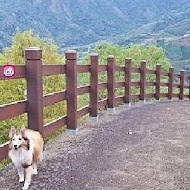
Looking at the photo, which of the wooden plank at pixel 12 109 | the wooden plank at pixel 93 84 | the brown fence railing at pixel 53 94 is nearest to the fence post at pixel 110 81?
the brown fence railing at pixel 53 94

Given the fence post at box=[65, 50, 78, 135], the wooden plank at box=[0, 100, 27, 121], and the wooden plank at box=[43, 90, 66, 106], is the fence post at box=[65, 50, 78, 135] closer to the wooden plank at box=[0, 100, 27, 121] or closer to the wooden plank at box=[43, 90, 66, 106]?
the wooden plank at box=[43, 90, 66, 106]

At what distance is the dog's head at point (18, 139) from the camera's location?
14.8ft

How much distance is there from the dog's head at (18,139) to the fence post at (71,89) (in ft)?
8.75

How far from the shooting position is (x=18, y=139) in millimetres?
4535

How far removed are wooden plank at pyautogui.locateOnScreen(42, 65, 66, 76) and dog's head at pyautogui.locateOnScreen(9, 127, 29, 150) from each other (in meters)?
1.57

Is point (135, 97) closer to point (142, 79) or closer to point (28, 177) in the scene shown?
point (142, 79)

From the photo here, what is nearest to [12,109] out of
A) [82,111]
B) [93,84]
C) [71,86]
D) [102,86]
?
[71,86]

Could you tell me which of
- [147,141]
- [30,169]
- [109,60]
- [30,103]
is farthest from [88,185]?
[109,60]

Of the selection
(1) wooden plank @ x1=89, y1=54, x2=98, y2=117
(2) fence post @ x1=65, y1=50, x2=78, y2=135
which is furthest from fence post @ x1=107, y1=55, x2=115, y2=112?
(2) fence post @ x1=65, y1=50, x2=78, y2=135

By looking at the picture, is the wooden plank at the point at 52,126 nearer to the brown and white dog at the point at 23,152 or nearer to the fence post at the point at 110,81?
the brown and white dog at the point at 23,152

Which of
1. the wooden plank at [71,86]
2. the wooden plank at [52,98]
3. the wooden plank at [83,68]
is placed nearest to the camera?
the wooden plank at [52,98]

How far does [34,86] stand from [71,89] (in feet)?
5.56

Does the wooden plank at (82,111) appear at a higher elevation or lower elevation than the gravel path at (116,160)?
higher

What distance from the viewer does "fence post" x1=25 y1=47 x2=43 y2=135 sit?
562cm
